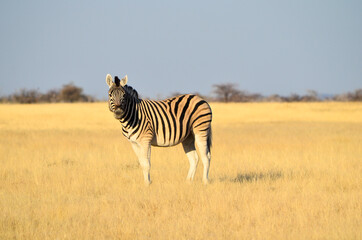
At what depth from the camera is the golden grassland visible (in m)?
6.62

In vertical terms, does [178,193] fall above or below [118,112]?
below

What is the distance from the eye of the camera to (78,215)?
289 inches

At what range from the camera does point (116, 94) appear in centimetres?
912

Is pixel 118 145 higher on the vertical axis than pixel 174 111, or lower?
lower

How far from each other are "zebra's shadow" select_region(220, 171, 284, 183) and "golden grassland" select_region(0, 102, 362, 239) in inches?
1.6

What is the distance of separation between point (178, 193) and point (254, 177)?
2173 millimetres

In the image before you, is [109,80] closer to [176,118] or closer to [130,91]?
[130,91]

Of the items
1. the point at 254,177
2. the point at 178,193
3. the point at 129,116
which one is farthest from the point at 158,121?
the point at 254,177

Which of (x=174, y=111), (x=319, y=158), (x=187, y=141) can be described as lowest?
(x=319, y=158)

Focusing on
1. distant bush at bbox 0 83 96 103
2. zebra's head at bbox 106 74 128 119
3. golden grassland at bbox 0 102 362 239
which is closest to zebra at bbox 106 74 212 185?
zebra's head at bbox 106 74 128 119

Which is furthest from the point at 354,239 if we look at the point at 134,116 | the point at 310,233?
the point at 134,116

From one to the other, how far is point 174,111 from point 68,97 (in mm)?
50694

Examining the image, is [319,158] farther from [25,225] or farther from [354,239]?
[25,225]

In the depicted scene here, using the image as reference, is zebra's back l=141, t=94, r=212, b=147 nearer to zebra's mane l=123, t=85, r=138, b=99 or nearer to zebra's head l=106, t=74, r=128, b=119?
zebra's mane l=123, t=85, r=138, b=99
